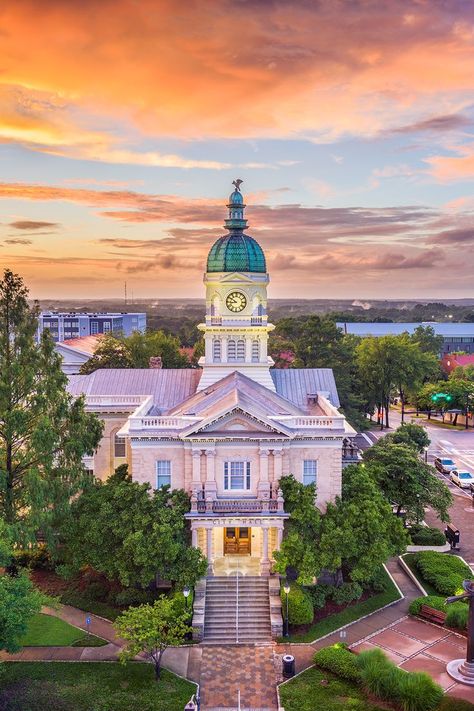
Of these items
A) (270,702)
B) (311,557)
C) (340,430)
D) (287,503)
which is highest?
(340,430)

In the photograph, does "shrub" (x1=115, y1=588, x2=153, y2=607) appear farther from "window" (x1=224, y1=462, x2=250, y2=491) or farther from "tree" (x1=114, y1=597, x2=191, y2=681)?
"window" (x1=224, y1=462, x2=250, y2=491)

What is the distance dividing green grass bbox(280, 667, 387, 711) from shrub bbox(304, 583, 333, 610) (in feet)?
18.4

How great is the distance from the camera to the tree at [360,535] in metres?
35.4

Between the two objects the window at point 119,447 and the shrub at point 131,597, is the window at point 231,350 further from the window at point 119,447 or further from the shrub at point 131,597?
the shrub at point 131,597

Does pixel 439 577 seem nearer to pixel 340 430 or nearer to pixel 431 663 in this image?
pixel 431 663

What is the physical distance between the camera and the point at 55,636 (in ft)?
108

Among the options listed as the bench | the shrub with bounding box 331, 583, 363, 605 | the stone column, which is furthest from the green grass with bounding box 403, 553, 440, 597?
the stone column

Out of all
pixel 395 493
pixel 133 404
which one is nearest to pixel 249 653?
pixel 395 493

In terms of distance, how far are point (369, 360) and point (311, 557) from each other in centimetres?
5533

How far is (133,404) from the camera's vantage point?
47.7 m

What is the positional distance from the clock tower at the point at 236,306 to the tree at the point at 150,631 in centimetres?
2040

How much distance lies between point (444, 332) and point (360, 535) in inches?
5078

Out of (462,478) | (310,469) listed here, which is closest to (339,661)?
(310,469)

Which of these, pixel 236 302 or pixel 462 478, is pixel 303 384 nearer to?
pixel 236 302
